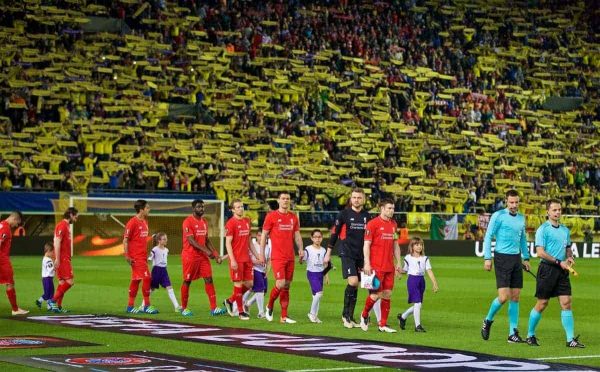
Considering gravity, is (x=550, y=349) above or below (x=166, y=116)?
below

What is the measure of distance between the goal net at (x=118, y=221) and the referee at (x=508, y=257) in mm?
27071

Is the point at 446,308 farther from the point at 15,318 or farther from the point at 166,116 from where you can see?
the point at 166,116

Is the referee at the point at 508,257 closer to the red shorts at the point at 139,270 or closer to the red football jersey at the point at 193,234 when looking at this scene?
the red football jersey at the point at 193,234

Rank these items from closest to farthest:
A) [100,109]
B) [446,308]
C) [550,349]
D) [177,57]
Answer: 1. [550,349]
2. [446,308]
3. [100,109]
4. [177,57]

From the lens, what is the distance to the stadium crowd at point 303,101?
4969cm

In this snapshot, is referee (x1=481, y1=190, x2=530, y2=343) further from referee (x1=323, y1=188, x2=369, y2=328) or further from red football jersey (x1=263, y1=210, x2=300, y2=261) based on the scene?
red football jersey (x1=263, y1=210, x2=300, y2=261)

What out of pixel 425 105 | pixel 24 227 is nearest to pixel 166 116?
pixel 24 227

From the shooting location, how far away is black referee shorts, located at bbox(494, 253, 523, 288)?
18000 mm

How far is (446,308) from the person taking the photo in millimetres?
24859

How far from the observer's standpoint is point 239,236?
2175cm

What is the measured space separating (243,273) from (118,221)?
2382 centimetres

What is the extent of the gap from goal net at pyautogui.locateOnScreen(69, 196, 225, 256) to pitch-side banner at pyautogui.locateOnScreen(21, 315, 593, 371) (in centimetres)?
2363

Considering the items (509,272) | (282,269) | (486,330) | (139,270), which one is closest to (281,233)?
(282,269)

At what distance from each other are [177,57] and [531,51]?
68.8 ft
